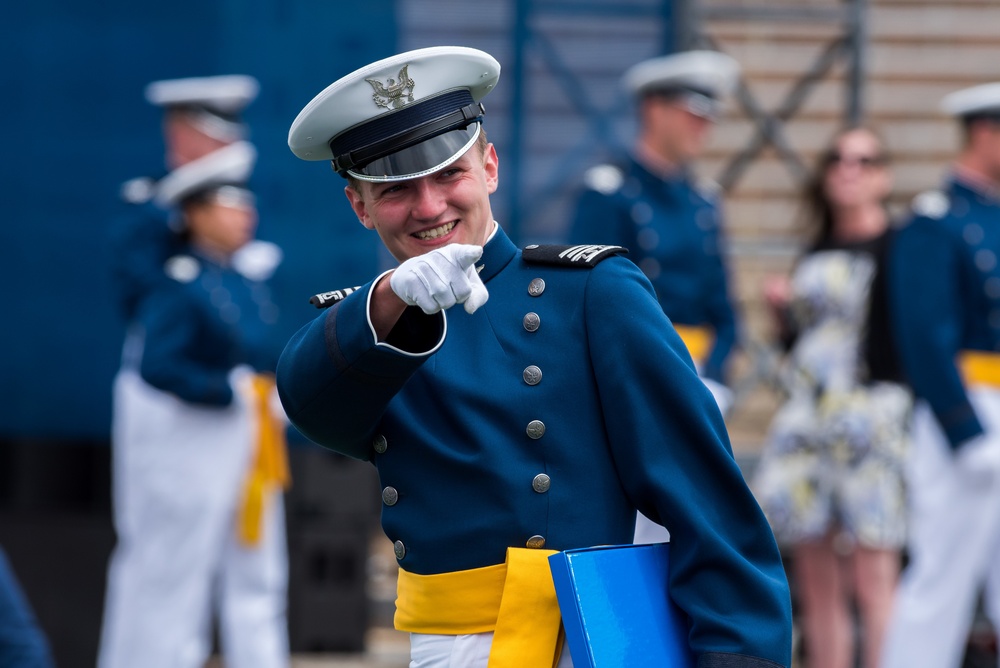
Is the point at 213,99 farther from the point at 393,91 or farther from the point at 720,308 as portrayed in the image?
the point at 393,91

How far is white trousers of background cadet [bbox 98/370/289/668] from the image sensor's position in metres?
5.57

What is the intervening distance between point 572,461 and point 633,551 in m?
0.15

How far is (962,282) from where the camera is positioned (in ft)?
17.8

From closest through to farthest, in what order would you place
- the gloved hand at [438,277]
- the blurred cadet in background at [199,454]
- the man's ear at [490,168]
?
the gloved hand at [438,277]
the man's ear at [490,168]
the blurred cadet in background at [199,454]

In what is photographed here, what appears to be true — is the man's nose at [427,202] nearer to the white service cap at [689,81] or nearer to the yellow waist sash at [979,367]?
the yellow waist sash at [979,367]

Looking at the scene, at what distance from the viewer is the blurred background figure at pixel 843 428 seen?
5.73 meters

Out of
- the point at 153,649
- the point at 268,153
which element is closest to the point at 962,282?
the point at 268,153

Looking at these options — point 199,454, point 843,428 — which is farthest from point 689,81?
point 199,454

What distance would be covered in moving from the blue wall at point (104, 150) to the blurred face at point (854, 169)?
1.66 meters

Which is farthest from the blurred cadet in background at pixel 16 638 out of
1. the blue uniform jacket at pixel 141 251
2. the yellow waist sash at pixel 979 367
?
the yellow waist sash at pixel 979 367

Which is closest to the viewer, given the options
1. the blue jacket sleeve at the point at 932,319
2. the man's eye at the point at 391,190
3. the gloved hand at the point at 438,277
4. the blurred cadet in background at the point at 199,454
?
the gloved hand at the point at 438,277

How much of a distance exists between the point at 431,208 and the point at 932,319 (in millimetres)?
3456

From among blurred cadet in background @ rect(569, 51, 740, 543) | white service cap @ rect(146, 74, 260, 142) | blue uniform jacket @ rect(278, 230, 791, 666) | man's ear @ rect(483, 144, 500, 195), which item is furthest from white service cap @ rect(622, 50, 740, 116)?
blue uniform jacket @ rect(278, 230, 791, 666)

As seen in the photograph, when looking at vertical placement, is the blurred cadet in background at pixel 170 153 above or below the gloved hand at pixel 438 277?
below
